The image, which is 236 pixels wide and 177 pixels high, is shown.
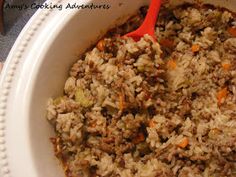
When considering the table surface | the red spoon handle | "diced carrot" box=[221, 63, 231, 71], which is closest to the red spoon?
the red spoon handle

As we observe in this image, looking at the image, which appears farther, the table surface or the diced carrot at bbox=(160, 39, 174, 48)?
the table surface

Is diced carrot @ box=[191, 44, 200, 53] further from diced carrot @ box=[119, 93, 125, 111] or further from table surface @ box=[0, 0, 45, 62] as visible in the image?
table surface @ box=[0, 0, 45, 62]

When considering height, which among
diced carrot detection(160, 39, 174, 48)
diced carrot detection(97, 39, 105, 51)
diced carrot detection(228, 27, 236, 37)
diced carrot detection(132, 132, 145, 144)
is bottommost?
diced carrot detection(132, 132, 145, 144)

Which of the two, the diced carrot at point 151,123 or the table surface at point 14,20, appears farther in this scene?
the table surface at point 14,20

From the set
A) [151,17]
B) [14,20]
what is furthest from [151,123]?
[14,20]

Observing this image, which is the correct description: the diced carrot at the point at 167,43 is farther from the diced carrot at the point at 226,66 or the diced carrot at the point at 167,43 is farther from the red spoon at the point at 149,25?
the diced carrot at the point at 226,66

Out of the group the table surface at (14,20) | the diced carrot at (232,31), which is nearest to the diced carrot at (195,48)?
the diced carrot at (232,31)

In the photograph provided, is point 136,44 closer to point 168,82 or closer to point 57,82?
point 168,82
